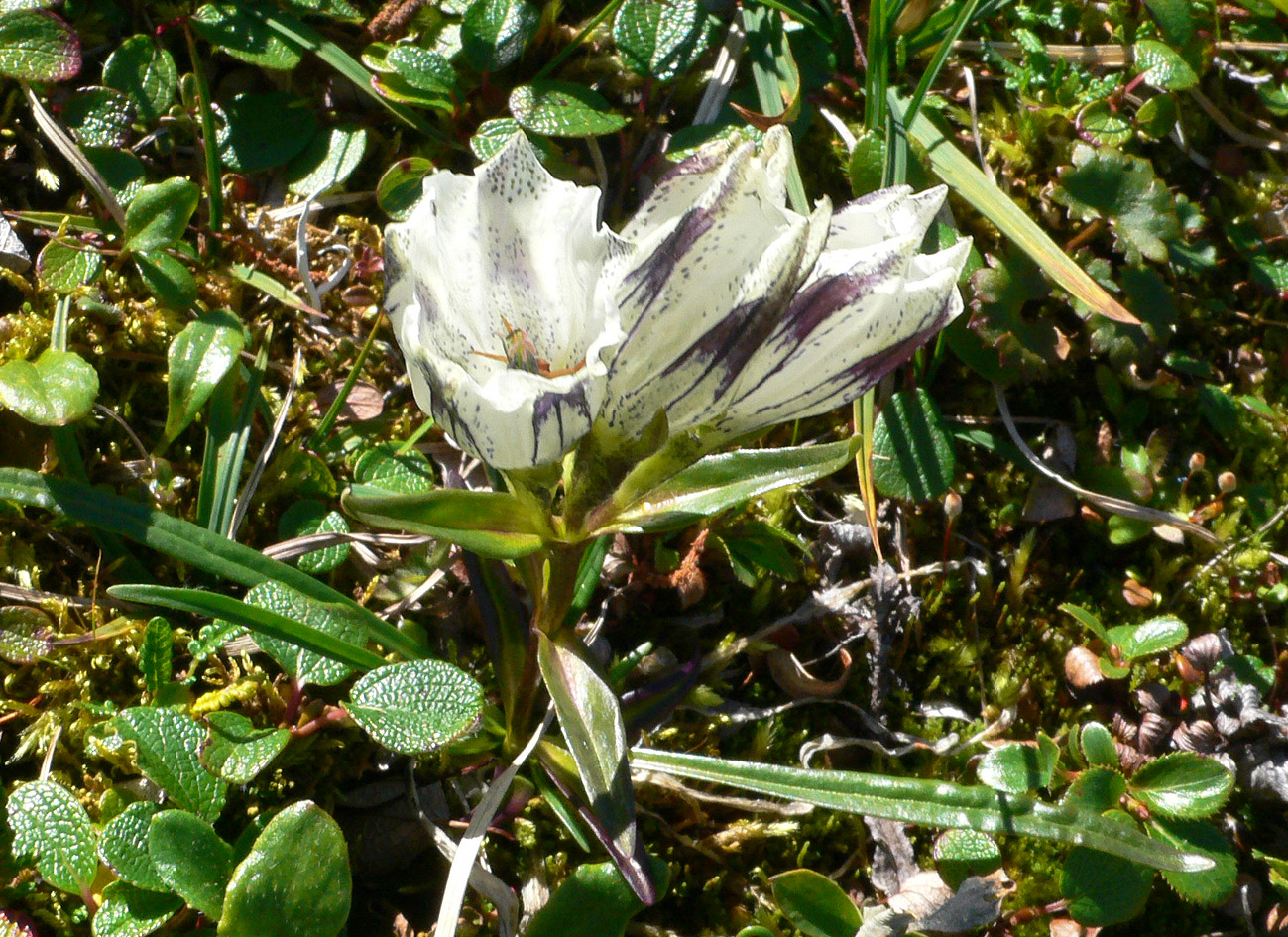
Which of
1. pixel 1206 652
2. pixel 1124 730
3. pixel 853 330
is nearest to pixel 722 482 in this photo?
pixel 853 330

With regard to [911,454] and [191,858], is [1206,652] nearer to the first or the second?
[911,454]

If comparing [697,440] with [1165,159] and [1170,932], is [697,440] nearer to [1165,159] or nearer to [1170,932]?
[1170,932]

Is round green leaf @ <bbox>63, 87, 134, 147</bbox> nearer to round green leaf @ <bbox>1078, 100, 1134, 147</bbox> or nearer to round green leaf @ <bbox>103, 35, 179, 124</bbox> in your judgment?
round green leaf @ <bbox>103, 35, 179, 124</bbox>

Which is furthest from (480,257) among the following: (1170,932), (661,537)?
(1170,932)

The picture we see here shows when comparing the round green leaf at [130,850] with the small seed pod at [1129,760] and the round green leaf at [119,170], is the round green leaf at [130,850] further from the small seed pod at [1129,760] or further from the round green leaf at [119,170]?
the small seed pod at [1129,760]

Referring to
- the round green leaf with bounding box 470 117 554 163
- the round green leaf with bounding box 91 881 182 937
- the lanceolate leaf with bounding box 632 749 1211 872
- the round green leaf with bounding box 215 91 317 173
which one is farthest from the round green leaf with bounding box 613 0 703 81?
the round green leaf with bounding box 91 881 182 937
